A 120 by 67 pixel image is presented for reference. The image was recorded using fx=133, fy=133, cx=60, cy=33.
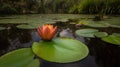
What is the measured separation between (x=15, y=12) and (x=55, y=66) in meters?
4.21

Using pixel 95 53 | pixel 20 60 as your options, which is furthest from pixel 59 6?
pixel 20 60

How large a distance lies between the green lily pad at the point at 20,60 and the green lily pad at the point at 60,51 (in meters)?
0.08

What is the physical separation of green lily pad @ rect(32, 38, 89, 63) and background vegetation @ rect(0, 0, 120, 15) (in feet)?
11.3

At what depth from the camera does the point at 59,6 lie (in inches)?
231

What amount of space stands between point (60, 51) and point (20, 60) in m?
0.34

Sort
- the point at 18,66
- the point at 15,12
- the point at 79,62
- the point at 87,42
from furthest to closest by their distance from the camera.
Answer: the point at 15,12 < the point at 87,42 < the point at 79,62 < the point at 18,66

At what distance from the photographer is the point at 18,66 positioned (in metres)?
0.89

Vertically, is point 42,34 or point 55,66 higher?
point 42,34

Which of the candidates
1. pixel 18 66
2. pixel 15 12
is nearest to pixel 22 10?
pixel 15 12

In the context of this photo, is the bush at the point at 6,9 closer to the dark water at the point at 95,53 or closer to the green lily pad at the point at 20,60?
the dark water at the point at 95,53

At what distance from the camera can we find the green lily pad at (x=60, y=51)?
101cm

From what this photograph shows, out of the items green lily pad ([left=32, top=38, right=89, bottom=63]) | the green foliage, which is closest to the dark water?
green lily pad ([left=32, top=38, right=89, bottom=63])

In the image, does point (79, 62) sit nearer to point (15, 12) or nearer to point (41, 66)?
point (41, 66)

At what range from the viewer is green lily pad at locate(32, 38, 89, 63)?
1010mm
